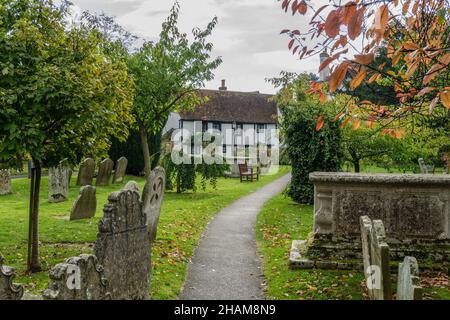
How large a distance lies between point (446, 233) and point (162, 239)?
19.8 feet

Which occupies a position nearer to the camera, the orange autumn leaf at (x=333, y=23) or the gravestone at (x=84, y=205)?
the orange autumn leaf at (x=333, y=23)

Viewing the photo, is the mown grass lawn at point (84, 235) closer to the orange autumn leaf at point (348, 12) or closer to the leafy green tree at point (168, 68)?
the leafy green tree at point (168, 68)

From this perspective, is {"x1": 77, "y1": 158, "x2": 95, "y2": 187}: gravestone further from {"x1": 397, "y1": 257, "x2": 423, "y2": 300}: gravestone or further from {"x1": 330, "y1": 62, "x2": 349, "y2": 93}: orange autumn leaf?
{"x1": 330, "y1": 62, "x2": 349, "y2": 93}: orange autumn leaf

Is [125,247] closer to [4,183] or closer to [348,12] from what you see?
[348,12]

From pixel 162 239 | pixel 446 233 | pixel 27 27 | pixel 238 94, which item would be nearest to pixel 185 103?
pixel 162 239

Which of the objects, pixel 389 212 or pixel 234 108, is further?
pixel 234 108

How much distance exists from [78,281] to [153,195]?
538 centimetres

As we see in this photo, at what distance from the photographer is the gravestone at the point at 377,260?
4.79m

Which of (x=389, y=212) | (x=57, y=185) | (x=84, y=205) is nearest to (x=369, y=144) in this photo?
(x=389, y=212)

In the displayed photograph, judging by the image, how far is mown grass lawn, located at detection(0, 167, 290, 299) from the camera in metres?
7.62

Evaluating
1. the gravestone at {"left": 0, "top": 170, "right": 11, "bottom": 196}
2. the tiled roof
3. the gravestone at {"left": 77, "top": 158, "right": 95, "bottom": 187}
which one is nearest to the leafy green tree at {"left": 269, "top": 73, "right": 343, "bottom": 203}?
the gravestone at {"left": 77, "top": 158, "right": 95, "bottom": 187}

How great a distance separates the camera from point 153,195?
9562mm

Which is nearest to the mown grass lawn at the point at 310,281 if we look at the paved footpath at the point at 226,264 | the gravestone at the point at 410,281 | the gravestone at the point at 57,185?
the paved footpath at the point at 226,264

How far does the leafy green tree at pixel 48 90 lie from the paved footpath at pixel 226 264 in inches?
120
